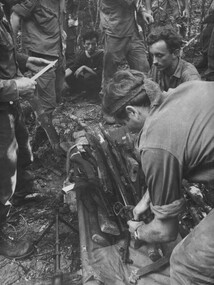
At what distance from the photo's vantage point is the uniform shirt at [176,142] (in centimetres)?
185

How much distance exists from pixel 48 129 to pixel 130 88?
2762 millimetres

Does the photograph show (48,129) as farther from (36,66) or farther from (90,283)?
(90,283)

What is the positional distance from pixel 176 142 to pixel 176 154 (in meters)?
0.07

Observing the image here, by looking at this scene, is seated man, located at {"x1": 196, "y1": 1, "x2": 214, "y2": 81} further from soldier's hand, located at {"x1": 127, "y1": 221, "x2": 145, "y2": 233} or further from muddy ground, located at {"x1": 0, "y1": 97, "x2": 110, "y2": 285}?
soldier's hand, located at {"x1": 127, "y1": 221, "x2": 145, "y2": 233}

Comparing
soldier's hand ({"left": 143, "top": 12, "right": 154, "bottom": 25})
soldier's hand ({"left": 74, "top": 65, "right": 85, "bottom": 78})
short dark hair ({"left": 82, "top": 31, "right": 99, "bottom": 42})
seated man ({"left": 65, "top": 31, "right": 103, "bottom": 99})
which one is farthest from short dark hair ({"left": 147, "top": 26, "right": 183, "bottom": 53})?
soldier's hand ({"left": 74, "top": 65, "right": 85, "bottom": 78})

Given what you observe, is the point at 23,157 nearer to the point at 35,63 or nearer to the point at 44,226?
the point at 44,226

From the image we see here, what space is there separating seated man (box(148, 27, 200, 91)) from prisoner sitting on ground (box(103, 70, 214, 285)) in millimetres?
1839

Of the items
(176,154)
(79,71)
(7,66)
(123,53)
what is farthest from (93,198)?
(79,71)

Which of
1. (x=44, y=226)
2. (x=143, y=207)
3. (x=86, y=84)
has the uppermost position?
(x=143, y=207)

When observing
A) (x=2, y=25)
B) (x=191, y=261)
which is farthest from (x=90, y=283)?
(x=2, y=25)

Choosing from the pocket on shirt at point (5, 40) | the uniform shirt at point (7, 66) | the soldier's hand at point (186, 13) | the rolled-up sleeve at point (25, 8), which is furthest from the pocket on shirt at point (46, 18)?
Result: the soldier's hand at point (186, 13)

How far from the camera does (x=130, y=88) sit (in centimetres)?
229

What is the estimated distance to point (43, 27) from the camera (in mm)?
4914

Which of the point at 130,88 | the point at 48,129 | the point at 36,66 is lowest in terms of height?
the point at 48,129
